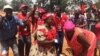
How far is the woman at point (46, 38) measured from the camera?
809 cm

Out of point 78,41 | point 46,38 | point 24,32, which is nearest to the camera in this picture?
point 78,41

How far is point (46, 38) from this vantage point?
8086mm

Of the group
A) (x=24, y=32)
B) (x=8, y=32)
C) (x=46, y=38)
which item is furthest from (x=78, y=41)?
(x=24, y=32)

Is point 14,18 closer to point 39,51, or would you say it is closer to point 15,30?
point 15,30

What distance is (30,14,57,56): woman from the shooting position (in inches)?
319

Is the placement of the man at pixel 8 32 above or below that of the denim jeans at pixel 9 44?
above

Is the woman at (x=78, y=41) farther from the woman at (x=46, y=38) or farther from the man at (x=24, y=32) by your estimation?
the man at (x=24, y=32)

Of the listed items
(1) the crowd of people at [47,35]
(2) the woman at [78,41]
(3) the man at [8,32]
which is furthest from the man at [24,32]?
(2) the woman at [78,41]

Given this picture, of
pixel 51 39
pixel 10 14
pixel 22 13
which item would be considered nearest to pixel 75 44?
pixel 51 39

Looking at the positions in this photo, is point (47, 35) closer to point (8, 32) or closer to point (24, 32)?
point (8, 32)

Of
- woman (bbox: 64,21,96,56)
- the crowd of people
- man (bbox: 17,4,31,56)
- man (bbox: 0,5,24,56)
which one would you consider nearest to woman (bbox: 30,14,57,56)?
the crowd of people

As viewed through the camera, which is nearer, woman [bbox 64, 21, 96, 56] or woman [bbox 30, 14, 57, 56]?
woman [bbox 64, 21, 96, 56]

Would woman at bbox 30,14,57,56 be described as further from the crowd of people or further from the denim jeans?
the denim jeans

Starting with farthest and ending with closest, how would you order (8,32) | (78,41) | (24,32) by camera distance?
(24,32), (8,32), (78,41)
